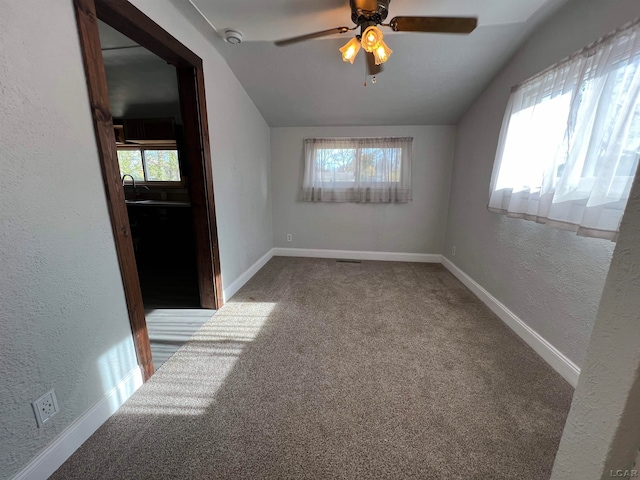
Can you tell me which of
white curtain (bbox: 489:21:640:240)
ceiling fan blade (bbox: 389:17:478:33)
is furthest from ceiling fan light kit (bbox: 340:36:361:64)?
white curtain (bbox: 489:21:640:240)

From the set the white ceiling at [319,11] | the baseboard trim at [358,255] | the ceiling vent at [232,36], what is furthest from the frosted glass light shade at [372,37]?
the baseboard trim at [358,255]

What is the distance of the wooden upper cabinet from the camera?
12.1 feet

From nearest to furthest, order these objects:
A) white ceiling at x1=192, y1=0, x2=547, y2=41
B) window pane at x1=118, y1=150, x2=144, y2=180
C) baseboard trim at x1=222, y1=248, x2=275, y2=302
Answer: white ceiling at x1=192, y1=0, x2=547, y2=41 < baseboard trim at x1=222, y1=248, x2=275, y2=302 < window pane at x1=118, y1=150, x2=144, y2=180

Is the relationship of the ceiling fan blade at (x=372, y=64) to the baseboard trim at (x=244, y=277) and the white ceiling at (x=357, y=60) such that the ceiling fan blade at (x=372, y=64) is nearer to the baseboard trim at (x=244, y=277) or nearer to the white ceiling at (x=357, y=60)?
the white ceiling at (x=357, y=60)

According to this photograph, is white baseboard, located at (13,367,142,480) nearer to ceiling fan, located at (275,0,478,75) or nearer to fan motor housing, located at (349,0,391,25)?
ceiling fan, located at (275,0,478,75)

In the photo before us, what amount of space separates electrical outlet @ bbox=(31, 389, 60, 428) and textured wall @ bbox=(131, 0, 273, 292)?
1437 mm

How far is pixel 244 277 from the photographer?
2.93 metres

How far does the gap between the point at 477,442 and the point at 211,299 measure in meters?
2.15

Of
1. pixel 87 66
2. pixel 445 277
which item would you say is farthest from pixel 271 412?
pixel 445 277

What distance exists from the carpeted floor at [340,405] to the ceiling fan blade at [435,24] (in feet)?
6.93

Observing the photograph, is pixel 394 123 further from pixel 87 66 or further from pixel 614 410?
pixel 614 410

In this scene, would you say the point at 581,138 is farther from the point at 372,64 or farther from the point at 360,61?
the point at 360,61

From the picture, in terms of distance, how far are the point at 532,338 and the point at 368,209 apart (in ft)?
7.93

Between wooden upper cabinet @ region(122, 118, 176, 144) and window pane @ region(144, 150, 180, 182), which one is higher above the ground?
wooden upper cabinet @ region(122, 118, 176, 144)
